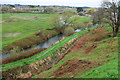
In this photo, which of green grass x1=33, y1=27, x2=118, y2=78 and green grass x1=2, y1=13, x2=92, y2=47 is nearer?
green grass x1=33, y1=27, x2=118, y2=78

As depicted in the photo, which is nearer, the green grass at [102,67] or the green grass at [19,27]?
the green grass at [102,67]

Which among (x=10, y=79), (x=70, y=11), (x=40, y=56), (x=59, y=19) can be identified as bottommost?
(x=10, y=79)

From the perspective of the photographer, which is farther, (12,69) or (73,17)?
(73,17)

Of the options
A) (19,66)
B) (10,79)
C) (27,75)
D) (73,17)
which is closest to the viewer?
(10,79)

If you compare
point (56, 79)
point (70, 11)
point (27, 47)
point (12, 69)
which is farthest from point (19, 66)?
point (70, 11)

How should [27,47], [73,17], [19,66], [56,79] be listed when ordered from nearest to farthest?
[56,79]
[19,66]
[27,47]
[73,17]

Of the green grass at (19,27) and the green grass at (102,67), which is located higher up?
the green grass at (19,27)

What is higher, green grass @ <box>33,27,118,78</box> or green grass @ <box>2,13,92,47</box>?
green grass @ <box>2,13,92,47</box>

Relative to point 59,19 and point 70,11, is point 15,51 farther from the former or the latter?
point 70,11

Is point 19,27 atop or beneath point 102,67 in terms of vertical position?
atop

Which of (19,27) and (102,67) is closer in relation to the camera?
(102,67)

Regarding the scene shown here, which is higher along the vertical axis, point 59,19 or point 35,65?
point 59,19
